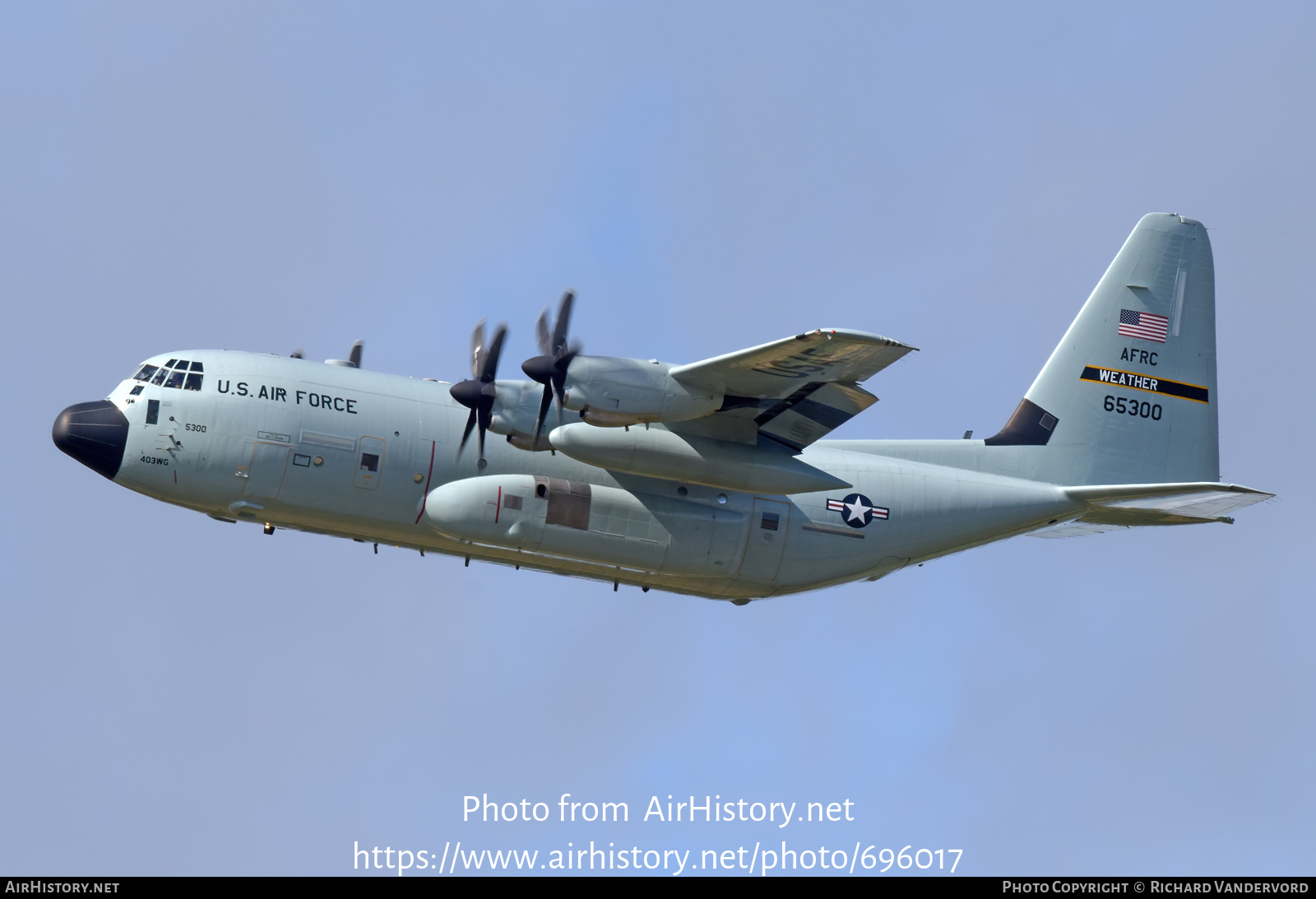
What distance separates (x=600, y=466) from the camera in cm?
2581

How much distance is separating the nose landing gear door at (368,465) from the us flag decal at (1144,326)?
51.1 ft

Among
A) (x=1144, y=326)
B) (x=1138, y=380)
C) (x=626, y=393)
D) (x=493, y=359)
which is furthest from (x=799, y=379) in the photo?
(x=1144, y=326)

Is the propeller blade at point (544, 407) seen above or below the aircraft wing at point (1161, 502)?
above

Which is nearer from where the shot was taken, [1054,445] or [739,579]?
[739,579]

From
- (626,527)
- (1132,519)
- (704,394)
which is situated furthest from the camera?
(1132,519)

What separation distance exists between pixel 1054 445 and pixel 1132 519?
208 centimetres

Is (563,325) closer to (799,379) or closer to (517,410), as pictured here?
(517,410)

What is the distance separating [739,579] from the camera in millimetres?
27859

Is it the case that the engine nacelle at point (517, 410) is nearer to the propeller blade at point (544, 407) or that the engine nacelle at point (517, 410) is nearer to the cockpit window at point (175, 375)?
the propeller blade at point (544, 407)

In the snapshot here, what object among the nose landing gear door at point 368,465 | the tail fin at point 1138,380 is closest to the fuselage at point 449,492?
the nose landing gear door at point 368,465

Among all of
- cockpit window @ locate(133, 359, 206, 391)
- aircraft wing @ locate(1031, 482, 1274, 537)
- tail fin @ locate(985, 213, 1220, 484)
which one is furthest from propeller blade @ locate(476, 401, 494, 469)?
aircraft wing @ locate(1031, 482, 1274, 537)

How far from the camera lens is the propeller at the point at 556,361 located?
24.4 metres

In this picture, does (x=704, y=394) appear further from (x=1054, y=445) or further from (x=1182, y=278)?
(x=1182, y=278)
